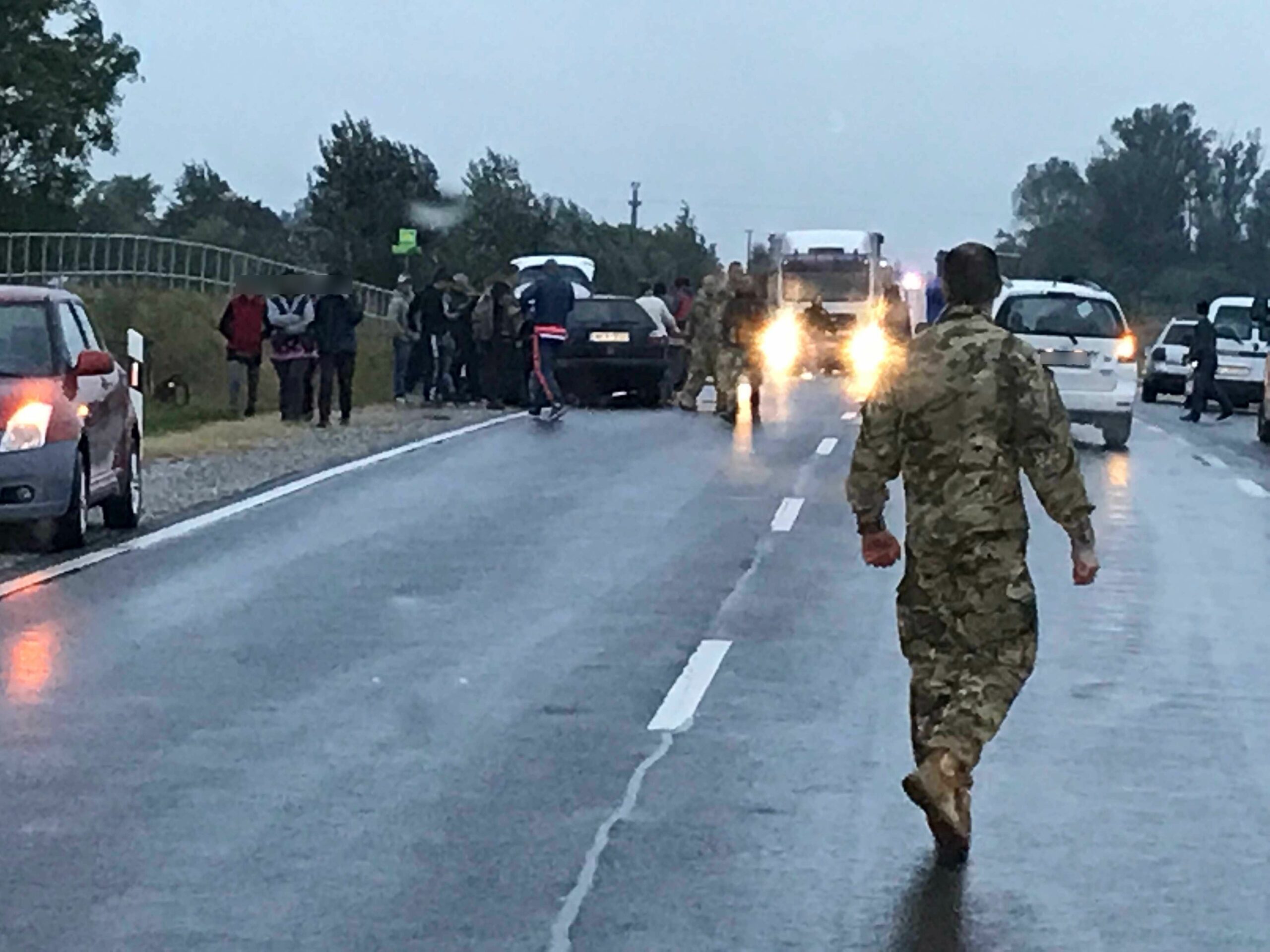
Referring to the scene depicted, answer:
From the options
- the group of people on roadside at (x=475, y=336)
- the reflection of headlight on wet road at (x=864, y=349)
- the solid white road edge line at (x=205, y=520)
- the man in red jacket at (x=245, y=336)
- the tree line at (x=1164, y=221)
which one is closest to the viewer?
the solid white road edge line at (x=205, y=520)

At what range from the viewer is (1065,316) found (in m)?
26.7

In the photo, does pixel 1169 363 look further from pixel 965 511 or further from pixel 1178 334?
pixel 965 511

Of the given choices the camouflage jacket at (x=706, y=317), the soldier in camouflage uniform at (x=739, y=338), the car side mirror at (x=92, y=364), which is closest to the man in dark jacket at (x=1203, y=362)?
the camouflage jacket at (x=706, y=317)

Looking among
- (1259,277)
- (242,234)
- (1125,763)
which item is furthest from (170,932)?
(1259,277)

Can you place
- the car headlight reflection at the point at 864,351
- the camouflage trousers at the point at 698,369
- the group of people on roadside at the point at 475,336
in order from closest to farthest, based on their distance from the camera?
the group of people on roadside at the point at 475,336 → the camouflage trousers at the point at 698,369 → the car headlight reflection at the point at 864,351

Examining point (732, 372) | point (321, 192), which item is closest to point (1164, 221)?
point (321, 192)

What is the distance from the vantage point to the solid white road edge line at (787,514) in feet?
55.7

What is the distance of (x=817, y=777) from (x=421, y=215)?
72.0 meters

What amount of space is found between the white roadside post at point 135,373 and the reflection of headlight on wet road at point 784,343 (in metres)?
26.1

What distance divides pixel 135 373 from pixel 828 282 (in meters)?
31.9

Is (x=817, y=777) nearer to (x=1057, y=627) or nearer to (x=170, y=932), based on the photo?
(x=170, y=932)

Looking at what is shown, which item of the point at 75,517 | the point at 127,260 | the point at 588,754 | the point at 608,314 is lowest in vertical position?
the point at 588,754

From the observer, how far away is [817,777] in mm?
8539

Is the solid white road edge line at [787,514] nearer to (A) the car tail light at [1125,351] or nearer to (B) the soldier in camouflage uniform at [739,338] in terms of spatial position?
(A) the car tail light at [1125,351]
